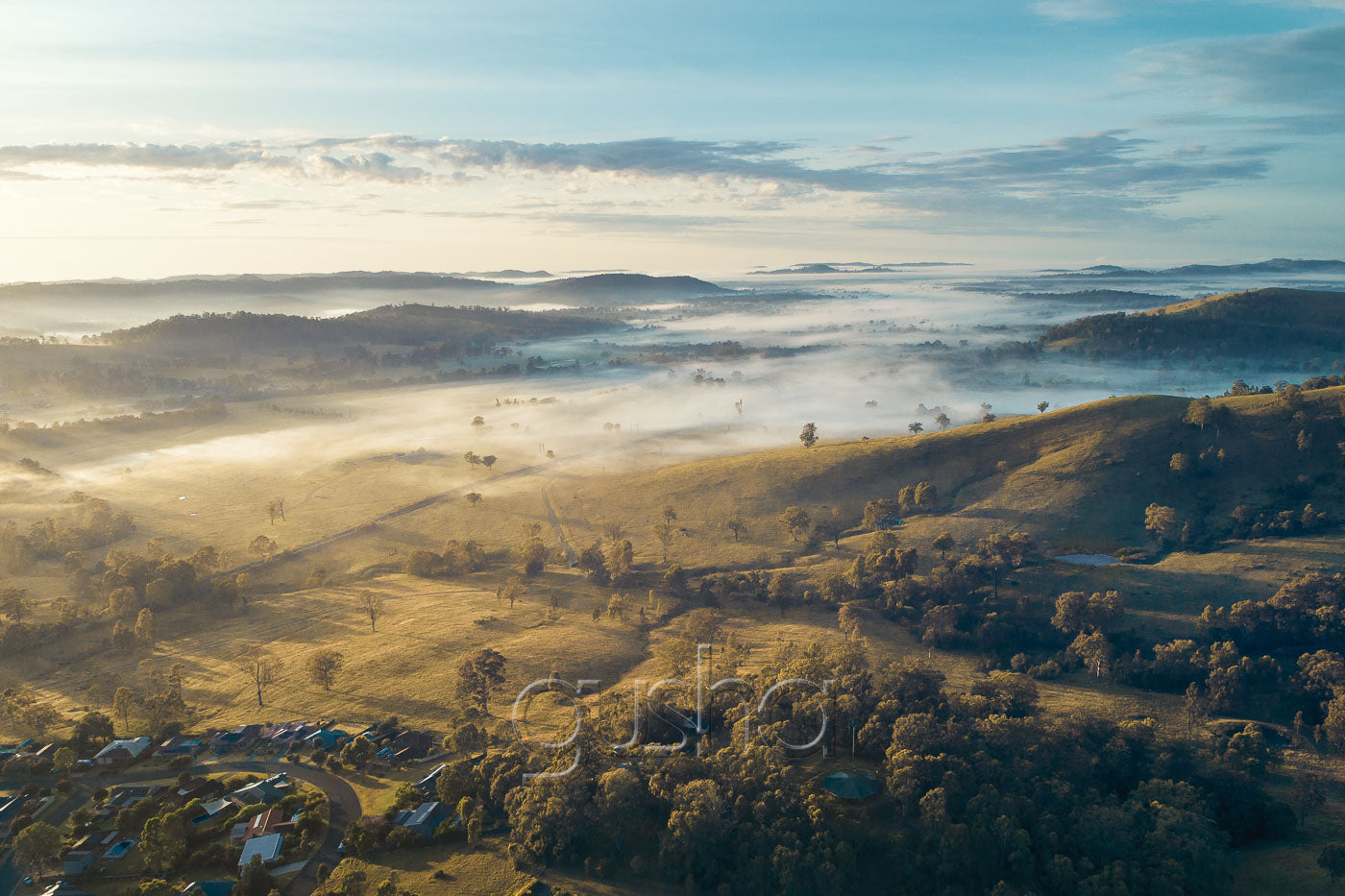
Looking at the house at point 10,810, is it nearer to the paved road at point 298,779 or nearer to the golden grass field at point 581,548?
the paved road at point 298,779

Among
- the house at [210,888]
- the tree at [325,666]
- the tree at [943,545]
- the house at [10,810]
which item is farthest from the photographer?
the tree at [943,545]

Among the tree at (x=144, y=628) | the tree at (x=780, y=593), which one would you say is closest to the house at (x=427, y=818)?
the tree at (x=780, y=593)

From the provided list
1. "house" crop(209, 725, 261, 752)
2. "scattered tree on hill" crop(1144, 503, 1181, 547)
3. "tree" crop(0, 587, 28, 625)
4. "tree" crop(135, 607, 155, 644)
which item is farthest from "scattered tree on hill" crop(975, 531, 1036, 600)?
"tree" crop(0, 587, 28, 625)

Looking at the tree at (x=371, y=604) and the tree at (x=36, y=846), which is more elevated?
the tree at (x=36, y=846)

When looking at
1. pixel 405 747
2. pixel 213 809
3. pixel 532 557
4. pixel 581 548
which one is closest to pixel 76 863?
pixel 213 809

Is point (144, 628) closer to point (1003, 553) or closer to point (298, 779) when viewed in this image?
point (298, 779)
